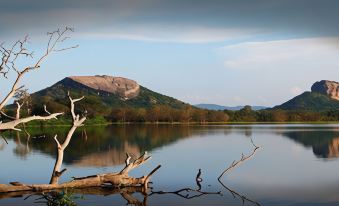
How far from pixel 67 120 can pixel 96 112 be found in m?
28.6

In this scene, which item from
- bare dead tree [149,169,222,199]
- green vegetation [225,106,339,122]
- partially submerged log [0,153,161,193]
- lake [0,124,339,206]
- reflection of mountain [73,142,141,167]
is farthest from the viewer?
green vegetation [225,106,339,122]

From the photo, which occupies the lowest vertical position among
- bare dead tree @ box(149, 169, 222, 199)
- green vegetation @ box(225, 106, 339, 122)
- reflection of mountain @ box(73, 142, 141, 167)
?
bare dead tree @ box(149, 169, 222, 199)

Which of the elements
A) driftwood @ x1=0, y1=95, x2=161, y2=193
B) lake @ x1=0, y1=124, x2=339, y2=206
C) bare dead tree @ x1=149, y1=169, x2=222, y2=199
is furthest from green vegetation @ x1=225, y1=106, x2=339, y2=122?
driftwood @ x1=0, y1=95, x2=161, y2=193

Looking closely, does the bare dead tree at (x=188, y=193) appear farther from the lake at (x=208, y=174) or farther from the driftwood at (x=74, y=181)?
the driftwood at (x=74, y=181)

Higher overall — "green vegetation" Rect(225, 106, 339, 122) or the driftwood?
"green vegetation" Rect(225, 106, 339, 122)

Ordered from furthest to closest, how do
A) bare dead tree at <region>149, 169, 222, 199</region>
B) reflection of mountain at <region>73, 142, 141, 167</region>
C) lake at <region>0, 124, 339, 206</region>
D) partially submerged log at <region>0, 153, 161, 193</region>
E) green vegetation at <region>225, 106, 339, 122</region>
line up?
green vegetation at <region>225, 106, 339, 122</region> → reflection of mountain at <region>73, 142, 141, 167</region> → bare dead tree at <region>149, 169, 222, 199</region> → partially submerged log at <region>0, 153, 161, 193</region> → lake at <region>0, 124, 339, 206</region>

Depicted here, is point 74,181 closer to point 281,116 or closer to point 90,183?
point 90,183

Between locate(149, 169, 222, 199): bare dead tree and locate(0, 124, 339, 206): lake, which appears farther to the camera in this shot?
locate(149, 169, 222, 199): bare dead tree

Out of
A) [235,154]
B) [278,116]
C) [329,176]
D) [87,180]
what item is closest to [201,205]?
[87,180]

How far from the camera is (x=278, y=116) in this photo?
639ft

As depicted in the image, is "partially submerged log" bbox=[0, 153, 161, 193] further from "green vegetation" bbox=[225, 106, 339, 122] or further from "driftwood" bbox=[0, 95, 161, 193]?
"green vegetation" bbox=[225, 106, 339, 122]

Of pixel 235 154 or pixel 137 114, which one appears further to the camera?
pixel 137 114

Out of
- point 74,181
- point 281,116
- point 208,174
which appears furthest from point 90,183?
point 281,116

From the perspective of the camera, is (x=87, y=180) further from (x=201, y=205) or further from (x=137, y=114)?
(x=137, y=114)
